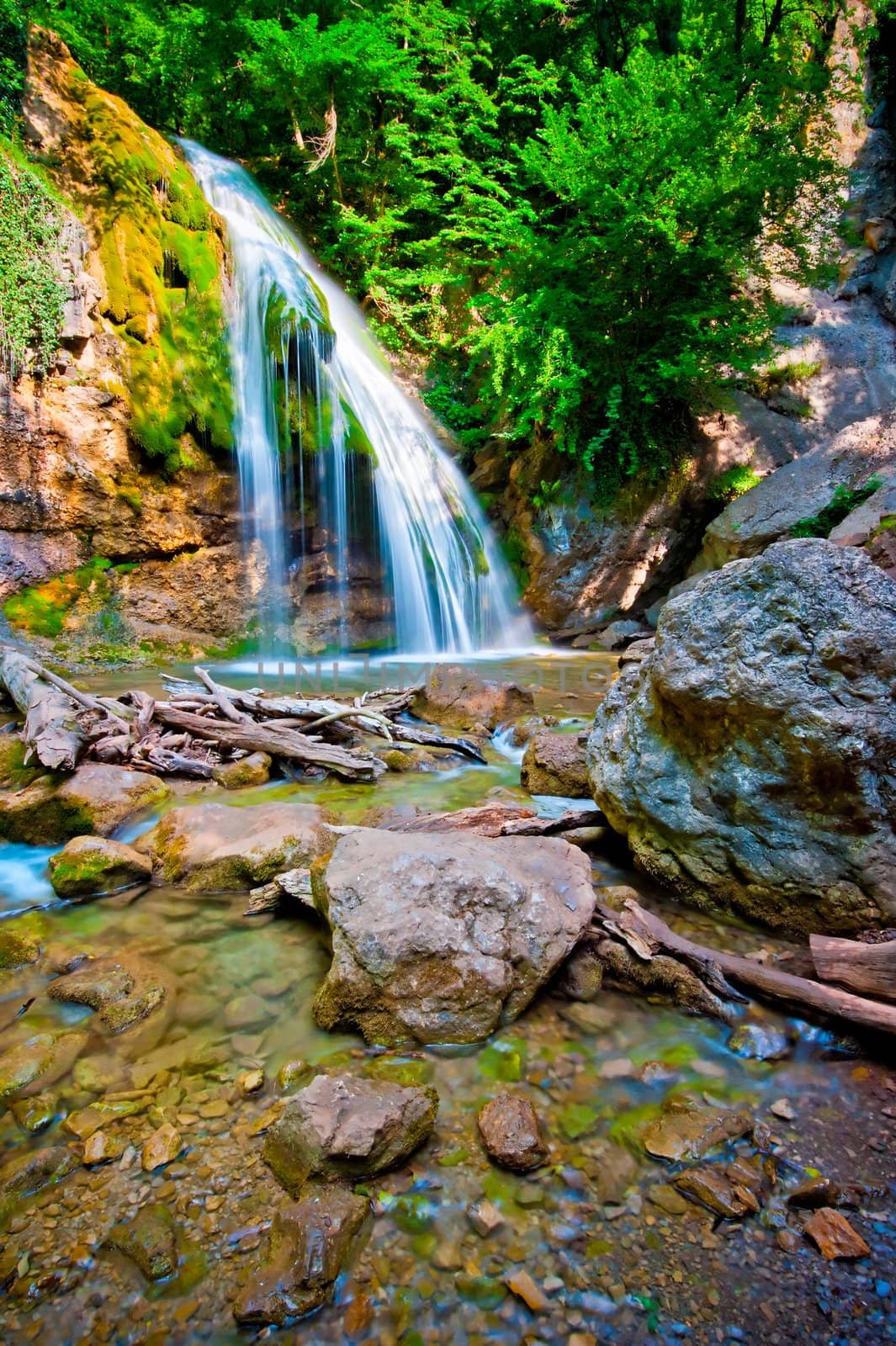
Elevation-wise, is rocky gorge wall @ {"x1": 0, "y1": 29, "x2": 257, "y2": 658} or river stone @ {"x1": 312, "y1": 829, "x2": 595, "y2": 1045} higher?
rocky gorge wall @ {"x1": 0, "y1": 29, "x2": 257, "y2": 658}

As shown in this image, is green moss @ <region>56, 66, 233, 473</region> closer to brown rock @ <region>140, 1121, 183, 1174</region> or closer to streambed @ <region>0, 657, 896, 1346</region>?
streambed @ <region>0, 657, 896, 1346</region>

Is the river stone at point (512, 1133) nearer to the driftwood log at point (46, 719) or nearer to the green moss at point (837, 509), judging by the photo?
the driftwood log at point (46, 719)

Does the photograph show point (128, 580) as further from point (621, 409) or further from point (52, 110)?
point (621, 409)

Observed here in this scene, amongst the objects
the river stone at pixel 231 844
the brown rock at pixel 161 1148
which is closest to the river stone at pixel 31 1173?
the brown rock at pixel 161 1148

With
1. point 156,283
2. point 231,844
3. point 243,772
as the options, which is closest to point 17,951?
point 231,844

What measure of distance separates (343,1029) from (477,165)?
1777cm

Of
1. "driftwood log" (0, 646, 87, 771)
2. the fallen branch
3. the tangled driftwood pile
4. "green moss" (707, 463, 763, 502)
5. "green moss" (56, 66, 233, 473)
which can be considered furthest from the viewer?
"green moss" (707, 463, 763, 502)

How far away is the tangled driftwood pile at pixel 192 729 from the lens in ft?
14.7

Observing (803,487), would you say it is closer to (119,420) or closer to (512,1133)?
(119,420)

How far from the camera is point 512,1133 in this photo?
6.09ft

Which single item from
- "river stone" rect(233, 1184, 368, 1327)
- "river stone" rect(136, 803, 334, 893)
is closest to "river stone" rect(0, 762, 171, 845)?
"river stone" rect(136, 803, 334, 893)

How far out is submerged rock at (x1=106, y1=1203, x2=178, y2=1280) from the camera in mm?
1515

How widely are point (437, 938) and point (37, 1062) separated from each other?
1.45m

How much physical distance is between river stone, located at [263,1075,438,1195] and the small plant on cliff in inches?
391
